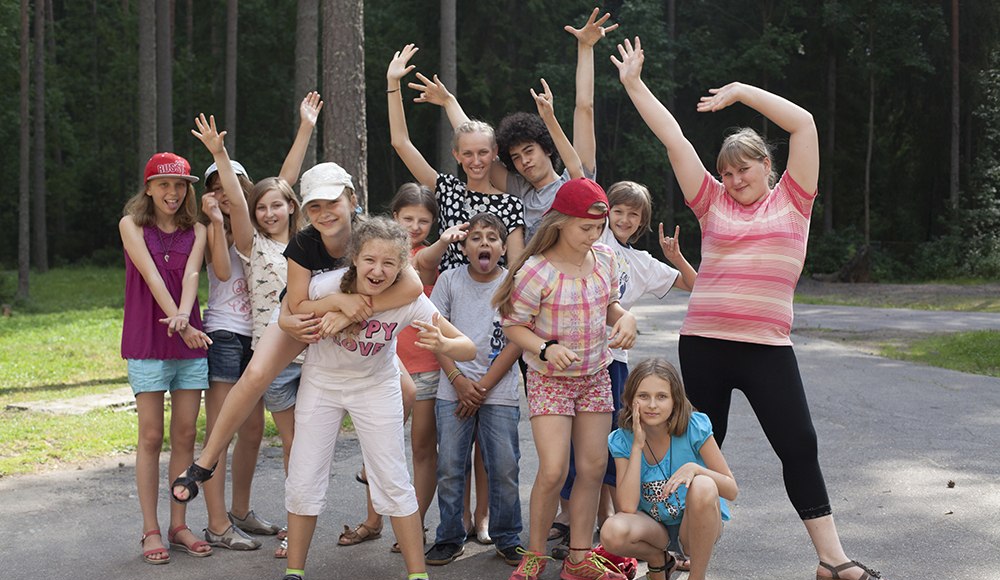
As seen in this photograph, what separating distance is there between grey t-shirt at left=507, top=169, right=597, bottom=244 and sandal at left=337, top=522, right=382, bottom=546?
1.65m

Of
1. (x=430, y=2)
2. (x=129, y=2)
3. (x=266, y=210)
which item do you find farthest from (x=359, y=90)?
(x=129, y=2)

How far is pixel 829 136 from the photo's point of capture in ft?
118

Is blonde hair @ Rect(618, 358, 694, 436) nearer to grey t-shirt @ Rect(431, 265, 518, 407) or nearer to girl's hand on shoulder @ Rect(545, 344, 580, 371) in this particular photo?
girl's hand on shoulder @ Rect(545, 344, 580, 371)

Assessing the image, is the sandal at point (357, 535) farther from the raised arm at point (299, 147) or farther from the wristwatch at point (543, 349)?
the raised arm at point (299, 147)

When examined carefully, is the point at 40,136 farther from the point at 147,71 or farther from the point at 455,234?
the point at 455,234

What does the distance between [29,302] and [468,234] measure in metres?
18.8

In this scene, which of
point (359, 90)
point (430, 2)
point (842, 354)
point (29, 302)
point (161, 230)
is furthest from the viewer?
point (430, 2)

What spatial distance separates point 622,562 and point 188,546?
209 cm

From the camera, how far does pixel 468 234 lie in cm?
481

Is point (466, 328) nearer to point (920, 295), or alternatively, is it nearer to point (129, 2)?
point (920, 295)

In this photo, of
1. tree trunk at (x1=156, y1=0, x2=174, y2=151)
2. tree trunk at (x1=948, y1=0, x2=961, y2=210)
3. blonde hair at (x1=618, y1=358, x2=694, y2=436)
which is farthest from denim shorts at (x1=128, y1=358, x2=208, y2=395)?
tree trunk at (x1=948, y1=0, x2=961, y2=210)

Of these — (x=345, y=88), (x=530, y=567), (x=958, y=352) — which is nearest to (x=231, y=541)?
(x=530, y=567)

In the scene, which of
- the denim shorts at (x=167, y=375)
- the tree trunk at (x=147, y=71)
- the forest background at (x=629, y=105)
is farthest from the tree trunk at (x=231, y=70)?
the denim shorts at (x=167, y=375)

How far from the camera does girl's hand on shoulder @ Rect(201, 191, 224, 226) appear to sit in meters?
5.00
